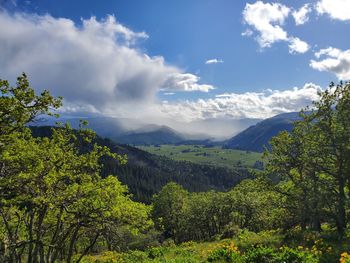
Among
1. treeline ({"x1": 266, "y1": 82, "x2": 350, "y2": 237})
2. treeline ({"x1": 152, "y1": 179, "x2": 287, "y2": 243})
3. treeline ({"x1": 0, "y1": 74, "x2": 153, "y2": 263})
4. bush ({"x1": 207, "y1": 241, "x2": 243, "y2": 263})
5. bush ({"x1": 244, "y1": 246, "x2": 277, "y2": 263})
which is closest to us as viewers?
treeline ({"x1": 0, "y1": 74, "x2": 153, "y2": 263})

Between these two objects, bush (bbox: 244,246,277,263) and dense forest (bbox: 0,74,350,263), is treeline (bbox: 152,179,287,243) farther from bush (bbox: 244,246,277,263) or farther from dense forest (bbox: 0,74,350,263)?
bush (bbox: 244,246,277,263)

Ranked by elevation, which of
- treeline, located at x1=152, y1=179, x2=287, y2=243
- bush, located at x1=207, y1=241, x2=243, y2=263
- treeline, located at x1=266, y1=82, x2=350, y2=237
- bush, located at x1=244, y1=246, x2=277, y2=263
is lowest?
treeline, located at x1=152, y1=179, x2=287, y2=243

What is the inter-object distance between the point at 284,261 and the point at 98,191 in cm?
899

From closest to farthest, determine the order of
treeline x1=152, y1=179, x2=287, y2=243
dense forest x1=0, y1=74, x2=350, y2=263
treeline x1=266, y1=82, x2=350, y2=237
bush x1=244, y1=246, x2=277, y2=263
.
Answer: dense forest x1=0, y1=74, x2=350, y2=263
bush x1=244, y1=246, x2=277, y2=263
treeline x1=266, y1=82, x2=350, y2=237
treeline x1=152, y1=179, x2=287, y2=243

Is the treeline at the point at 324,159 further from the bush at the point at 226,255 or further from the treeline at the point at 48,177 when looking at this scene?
the treeline at the point at 48,177

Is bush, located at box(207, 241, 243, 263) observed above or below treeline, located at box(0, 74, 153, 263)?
below

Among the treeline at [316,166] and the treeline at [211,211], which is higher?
the treeline at [316,166]

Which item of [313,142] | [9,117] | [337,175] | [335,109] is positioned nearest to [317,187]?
[337,175]

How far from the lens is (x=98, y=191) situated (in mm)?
16531

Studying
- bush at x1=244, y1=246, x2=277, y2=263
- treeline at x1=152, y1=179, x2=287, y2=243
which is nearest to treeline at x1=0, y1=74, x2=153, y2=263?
bush at x1=244, y1=246, x2=277, y2=263

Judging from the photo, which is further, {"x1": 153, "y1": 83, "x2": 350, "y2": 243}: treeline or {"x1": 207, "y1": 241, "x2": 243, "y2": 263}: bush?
{"x1": 153, "y1": 83, "x2": 350, "y2": 243}: treeline

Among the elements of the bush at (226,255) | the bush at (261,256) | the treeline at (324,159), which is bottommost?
the bush at (226,255)

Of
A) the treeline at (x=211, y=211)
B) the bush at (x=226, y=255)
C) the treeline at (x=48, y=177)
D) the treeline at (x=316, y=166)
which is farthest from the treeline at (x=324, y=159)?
the treeline at (x=211, y=211)

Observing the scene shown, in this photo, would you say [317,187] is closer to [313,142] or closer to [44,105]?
[313,142]
